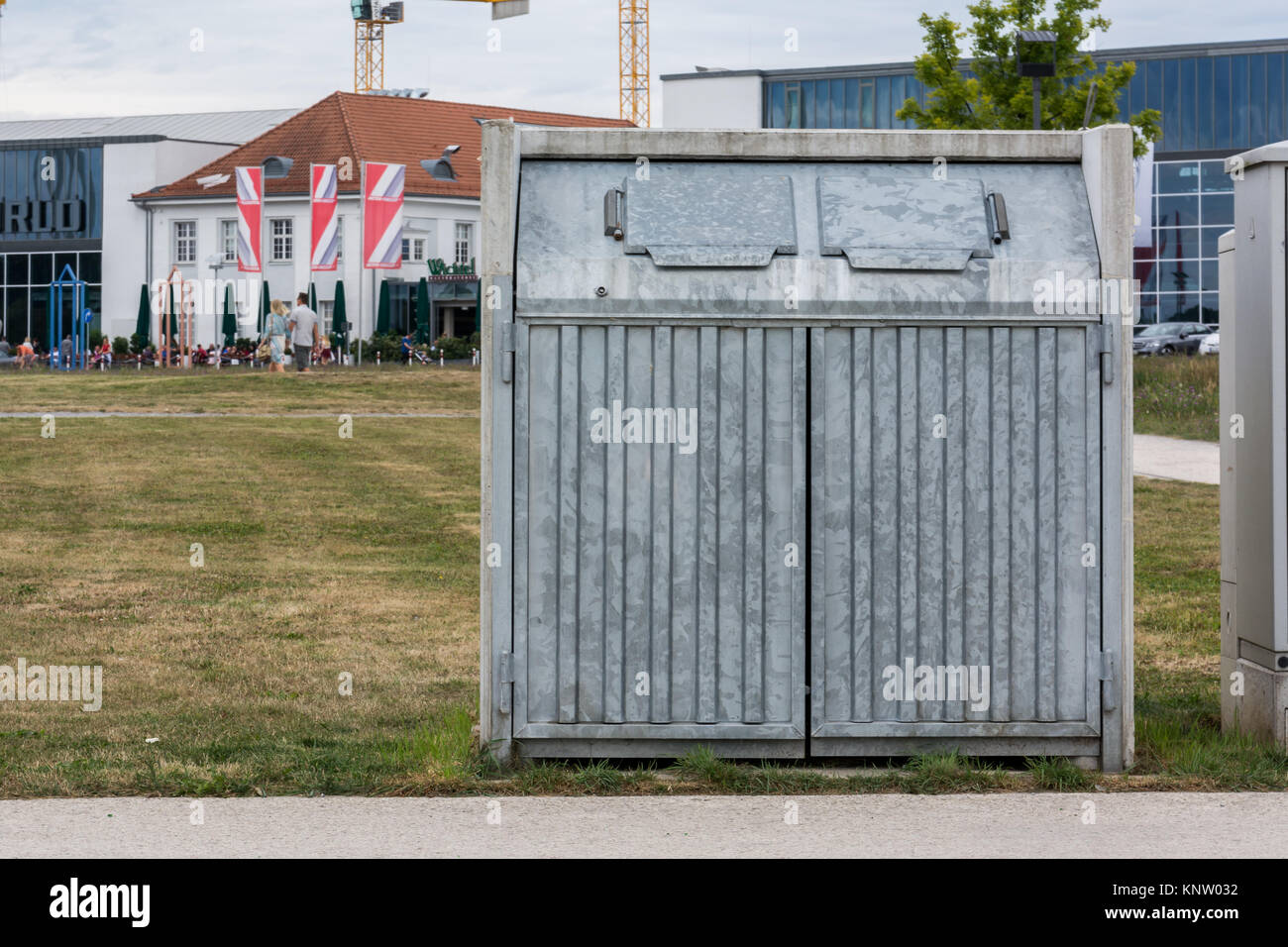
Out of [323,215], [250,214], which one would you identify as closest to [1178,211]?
[323,215]

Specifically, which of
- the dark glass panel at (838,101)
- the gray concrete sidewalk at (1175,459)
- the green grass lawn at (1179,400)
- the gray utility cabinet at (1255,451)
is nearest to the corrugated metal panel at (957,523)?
Answer: the gray utility cabinet at (1255,451)

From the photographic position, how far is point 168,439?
20.1 m

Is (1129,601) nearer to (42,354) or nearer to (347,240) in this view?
(347,240)

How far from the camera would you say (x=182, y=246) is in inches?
2537

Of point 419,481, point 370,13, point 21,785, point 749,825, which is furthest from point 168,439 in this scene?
point 370,13

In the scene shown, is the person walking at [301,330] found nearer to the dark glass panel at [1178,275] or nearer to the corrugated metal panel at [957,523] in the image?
the corrugated metal panel at [957,523]

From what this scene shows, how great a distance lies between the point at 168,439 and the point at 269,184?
42661mm

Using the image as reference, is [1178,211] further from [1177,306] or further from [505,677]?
[505,677]

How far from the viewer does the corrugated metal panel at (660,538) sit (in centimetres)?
597

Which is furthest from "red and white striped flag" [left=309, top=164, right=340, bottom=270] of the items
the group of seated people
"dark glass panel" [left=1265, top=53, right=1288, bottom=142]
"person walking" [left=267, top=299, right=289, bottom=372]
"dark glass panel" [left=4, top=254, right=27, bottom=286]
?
"dark glass panel" [left=1265, top=53, right=1288, bottom=142]

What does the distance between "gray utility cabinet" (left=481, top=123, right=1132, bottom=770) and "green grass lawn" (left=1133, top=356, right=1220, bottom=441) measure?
Answer: 60.4 ft

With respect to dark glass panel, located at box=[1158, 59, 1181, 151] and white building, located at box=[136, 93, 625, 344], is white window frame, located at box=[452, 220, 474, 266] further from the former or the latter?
dark glass panel, located at box=[1158, 59, 1181, 151]

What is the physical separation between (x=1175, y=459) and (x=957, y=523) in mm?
16144

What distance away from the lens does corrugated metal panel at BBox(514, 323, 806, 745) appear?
19.6 ft
